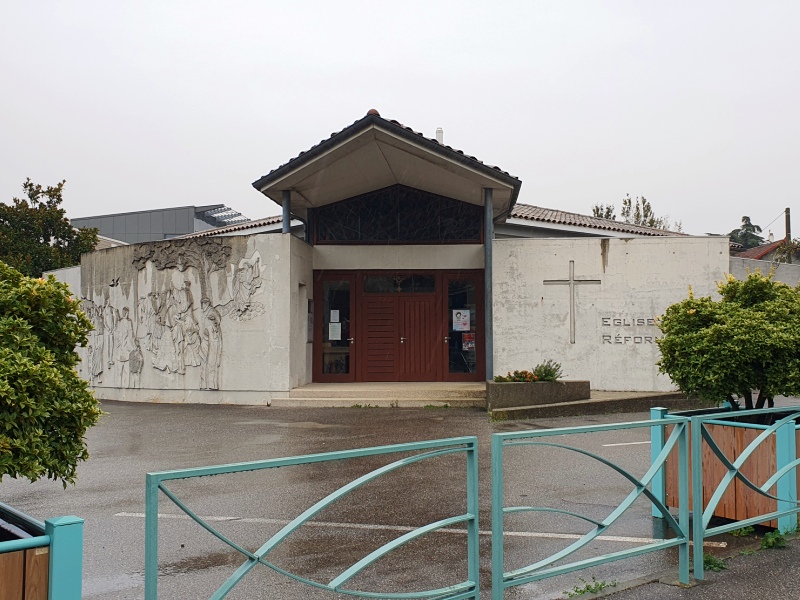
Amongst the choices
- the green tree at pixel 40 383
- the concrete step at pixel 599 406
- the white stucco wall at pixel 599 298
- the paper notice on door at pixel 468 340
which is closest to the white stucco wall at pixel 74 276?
the paper notice on door at pixel 468 340

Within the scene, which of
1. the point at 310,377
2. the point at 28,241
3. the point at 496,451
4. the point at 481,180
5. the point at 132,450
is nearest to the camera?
the point at 496,451

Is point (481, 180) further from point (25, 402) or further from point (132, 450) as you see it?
point (25, 402)

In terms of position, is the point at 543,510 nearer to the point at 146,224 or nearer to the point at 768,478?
the point at 768,478

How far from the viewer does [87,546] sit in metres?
5.95

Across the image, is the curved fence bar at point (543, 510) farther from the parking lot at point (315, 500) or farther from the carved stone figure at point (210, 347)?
the carved stone figure at point (210, 347)

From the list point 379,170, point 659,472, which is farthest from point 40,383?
point 379,170

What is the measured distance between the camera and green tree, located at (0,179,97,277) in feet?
93.4

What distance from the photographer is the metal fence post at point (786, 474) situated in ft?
19.3

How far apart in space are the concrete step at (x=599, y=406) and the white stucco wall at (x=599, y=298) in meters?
1.05

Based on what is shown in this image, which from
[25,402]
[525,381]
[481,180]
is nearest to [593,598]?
[25,402]

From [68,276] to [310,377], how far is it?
25.0 feet

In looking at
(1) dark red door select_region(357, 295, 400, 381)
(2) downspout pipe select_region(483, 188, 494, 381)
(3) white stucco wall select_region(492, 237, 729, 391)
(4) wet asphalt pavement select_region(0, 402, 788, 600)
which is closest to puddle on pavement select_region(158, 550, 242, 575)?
(4) wet asphalt pavement select_region(0, 402, 788, 600)

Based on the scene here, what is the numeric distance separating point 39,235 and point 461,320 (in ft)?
60.7

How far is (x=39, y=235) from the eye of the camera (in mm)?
29312
